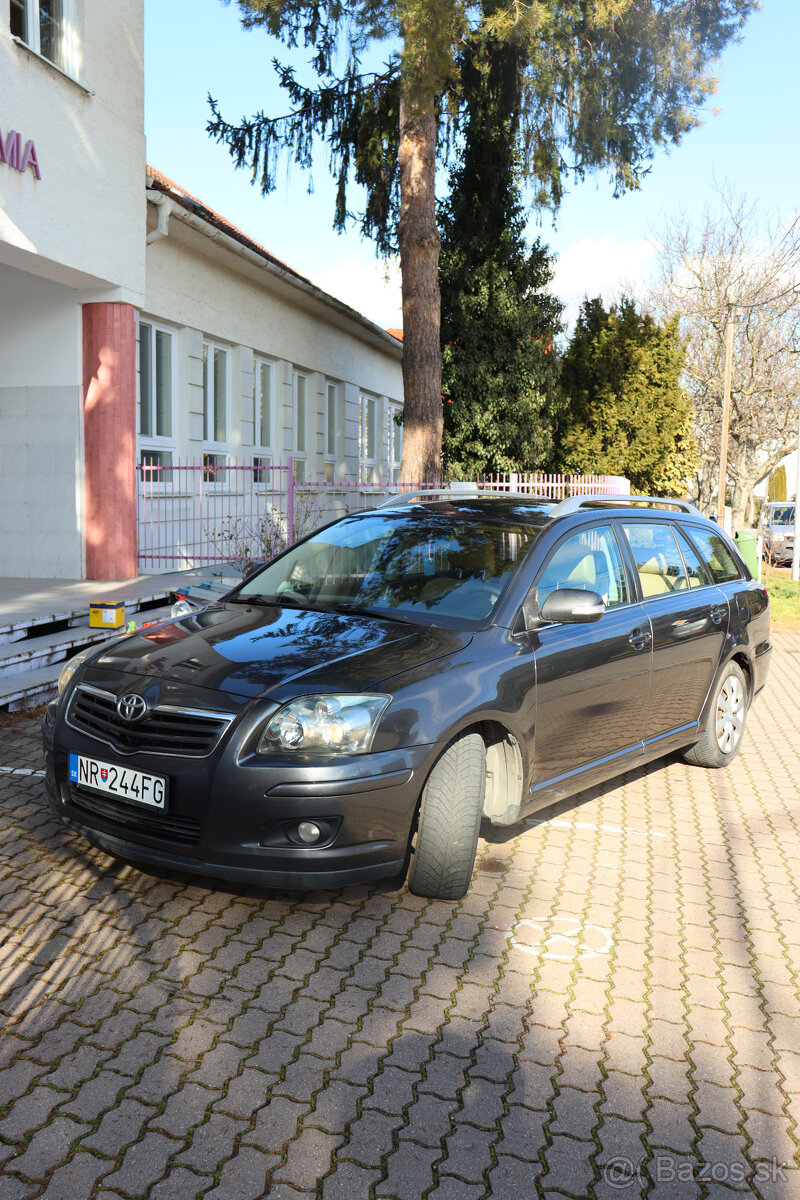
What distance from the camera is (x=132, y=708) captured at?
156 inches

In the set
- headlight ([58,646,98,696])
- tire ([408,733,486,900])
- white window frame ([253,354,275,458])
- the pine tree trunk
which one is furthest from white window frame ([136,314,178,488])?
tire ([408,733,486,900])

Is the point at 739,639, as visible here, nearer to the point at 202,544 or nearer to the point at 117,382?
the point at 117,382

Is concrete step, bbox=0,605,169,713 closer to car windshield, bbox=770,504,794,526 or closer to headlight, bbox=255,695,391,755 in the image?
headlight, bbox=255,695,391,755

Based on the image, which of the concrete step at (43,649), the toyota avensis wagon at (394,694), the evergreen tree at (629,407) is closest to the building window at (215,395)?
the concrete step at (43,649)

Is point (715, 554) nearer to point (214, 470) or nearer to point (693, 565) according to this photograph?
point (693, 565)

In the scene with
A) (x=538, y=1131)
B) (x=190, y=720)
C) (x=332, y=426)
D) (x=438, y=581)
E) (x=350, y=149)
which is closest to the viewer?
(x=538, y=1131)

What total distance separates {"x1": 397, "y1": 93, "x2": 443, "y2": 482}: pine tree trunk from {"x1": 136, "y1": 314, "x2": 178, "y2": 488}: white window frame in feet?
10.9

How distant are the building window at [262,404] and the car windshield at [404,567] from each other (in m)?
11.8

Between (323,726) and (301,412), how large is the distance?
53.7 ft

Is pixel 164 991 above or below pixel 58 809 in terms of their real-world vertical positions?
below

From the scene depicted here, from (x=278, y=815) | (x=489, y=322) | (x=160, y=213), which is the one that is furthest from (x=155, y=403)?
(x=278, y=815)

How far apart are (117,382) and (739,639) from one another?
7.69 metres

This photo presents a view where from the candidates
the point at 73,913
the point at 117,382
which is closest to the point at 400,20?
the point at 117,382

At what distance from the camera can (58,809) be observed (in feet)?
14.0
